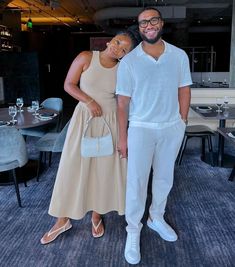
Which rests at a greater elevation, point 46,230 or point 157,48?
Answer: point 157,48

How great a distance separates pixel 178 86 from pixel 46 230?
141 cm

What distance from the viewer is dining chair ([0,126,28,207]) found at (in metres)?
2.68

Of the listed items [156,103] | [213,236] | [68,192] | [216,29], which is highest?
[216,29]

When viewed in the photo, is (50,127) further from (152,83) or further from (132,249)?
(152,83)

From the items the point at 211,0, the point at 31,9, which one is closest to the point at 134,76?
the point at 211,0

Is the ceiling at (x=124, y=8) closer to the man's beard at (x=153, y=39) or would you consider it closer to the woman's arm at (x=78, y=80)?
the woman's arm at (x=78, y=80)

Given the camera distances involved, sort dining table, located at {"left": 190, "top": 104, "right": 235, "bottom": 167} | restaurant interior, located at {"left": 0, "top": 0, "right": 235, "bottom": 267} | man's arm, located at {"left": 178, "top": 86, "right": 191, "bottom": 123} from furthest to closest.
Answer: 1. dining table, located at {"left": 190, "top": 104, "right": 235, "bottom": 167}
2. restaurant interior, located at {"left": 0, "top": 0, "right": 235, "bottom": 267}
3. man's arm, located at {"left": 178, "top": 86, "right": 191, "bottom": 123}

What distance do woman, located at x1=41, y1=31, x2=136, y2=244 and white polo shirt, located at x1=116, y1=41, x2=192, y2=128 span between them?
0.20 meters

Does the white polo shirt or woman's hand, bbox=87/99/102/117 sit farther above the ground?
the white polo shirt

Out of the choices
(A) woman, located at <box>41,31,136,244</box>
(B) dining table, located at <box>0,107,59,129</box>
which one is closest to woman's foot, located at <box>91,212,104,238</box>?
(A) woman, located at <box>41,31,136,244</box>

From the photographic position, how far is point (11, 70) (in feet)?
27.3

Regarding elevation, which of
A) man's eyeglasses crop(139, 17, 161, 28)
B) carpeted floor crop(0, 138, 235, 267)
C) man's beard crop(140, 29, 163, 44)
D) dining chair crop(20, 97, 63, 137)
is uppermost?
man's eyeglasses crop(139, 17, 161, 28)

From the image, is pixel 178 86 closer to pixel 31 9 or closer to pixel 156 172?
pixel 156 172

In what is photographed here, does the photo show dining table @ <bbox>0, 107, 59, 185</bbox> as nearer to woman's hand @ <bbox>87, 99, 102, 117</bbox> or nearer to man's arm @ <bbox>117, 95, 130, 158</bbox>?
woman's hand @ <bbox>87, 99, 102, 117</bbox>
